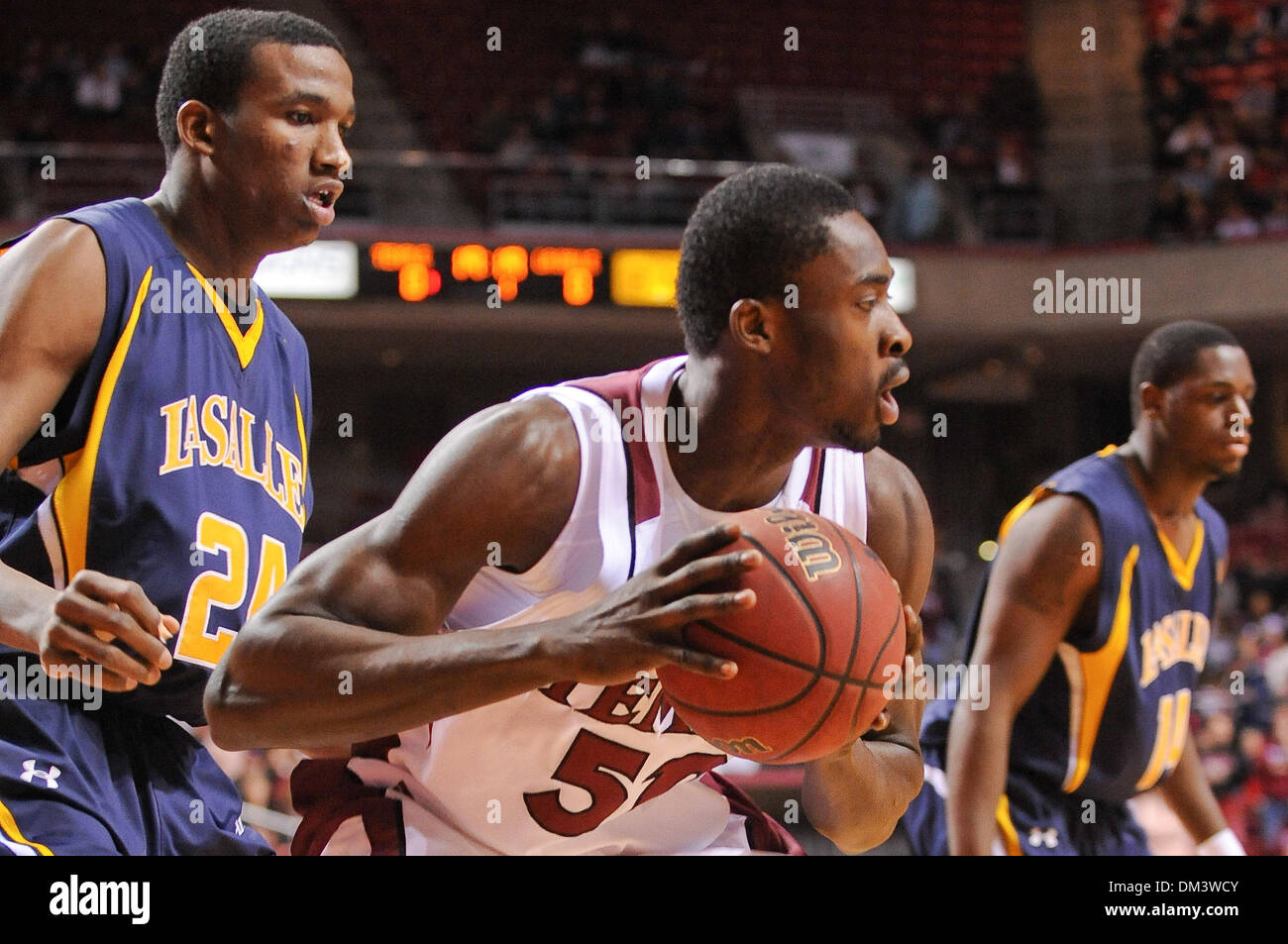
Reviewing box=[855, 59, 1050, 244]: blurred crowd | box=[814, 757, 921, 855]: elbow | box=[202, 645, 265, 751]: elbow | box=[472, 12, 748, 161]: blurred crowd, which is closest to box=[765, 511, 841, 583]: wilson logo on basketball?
box=[814, 757, 921, 855]: elbow

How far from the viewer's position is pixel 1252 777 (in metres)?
7.67

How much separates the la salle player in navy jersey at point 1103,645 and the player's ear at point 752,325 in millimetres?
1836

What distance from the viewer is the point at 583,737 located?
239 centimetres

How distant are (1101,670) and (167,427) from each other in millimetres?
2571

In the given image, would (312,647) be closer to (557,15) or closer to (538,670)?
(538,670)

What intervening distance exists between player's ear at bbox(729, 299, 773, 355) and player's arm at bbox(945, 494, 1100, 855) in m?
1.83

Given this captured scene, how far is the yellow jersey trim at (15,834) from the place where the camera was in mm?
2287

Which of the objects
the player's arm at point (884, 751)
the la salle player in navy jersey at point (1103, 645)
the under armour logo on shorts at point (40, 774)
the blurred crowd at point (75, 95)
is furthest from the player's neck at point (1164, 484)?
the blurred crowd at point (75, 95)

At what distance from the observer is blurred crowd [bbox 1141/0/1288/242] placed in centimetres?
1277

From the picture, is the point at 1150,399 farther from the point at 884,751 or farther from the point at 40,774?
the point at 40,774

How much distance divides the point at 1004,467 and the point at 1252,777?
804 centimetres

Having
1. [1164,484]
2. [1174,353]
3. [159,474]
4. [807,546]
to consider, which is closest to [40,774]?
[159,474]

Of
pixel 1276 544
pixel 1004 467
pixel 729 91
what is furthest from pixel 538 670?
pixel 1004 467

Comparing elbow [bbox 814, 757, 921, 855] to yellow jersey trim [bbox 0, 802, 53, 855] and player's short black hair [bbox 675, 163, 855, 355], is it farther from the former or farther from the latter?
yellow jersey trim [bbox 0, 802, 53, 855]
